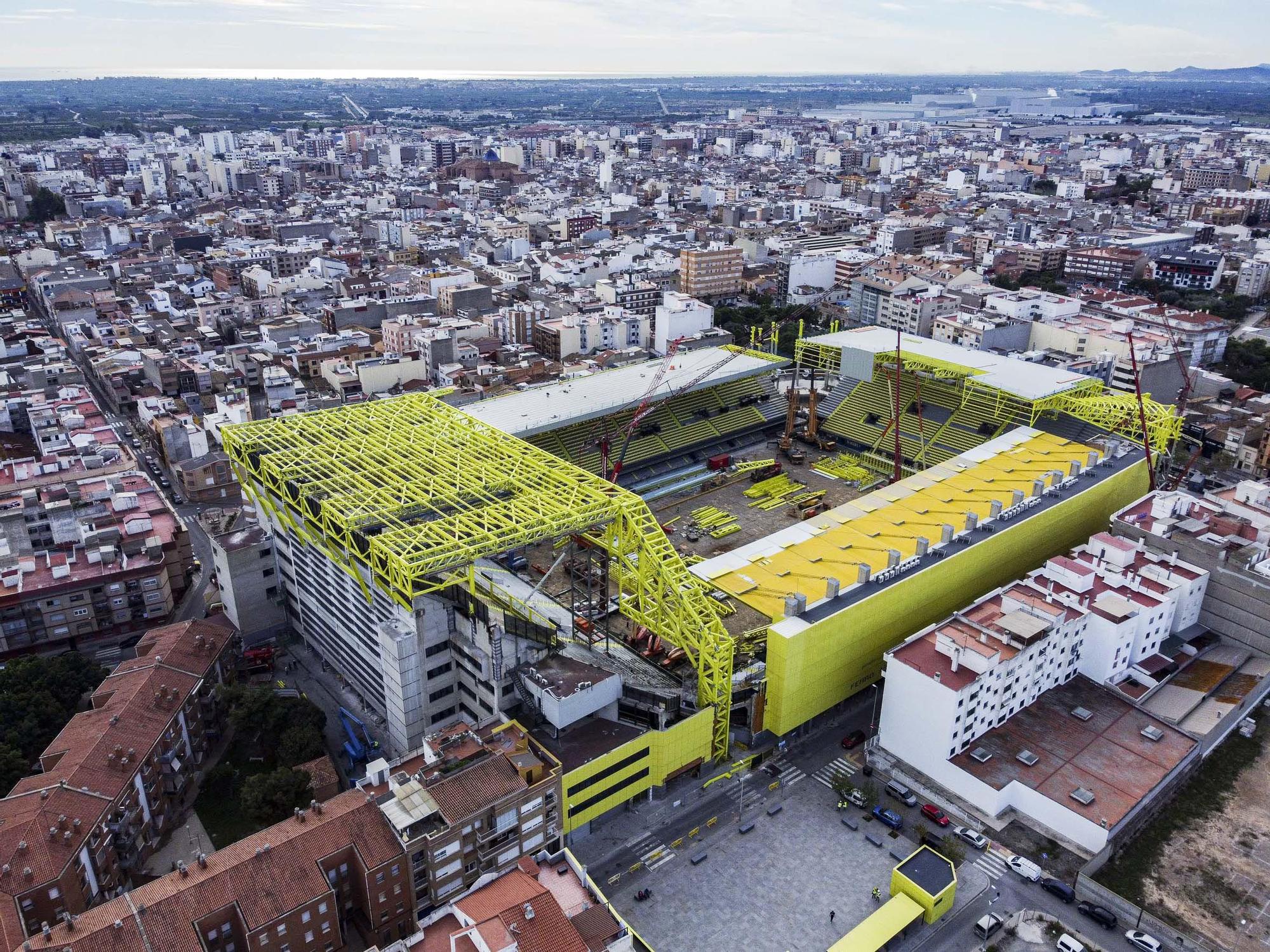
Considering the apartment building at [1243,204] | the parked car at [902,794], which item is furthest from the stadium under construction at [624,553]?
the apartment building at [1243,204]

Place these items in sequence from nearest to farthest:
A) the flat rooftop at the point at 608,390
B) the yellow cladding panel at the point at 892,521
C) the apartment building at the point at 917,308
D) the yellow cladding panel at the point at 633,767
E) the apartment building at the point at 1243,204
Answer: the yellow cladding panel at the point at 633,767
the yellow cladding panel at the point at 892,521
the flat rooftop at the point at 608,390
the apartment building at the point at 917,308
the apartment building at the point at 1243,204

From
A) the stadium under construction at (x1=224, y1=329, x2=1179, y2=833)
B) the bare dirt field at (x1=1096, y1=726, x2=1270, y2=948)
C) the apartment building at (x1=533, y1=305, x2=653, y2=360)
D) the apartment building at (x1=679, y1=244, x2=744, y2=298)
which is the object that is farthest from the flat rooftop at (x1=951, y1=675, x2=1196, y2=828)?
the apartment building at (x1=679, y1=244, x2=744, y2=298)

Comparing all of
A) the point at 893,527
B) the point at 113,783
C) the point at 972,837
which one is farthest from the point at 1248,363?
the point at 113,783

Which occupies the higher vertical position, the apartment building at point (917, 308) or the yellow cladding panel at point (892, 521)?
the apartment building at point (917, 308)

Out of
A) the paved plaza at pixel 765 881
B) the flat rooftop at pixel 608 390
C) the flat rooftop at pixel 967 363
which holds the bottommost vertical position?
the paved plaza at pixel 765 881

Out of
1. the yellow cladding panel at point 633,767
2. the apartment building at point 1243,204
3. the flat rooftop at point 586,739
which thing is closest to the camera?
the yellow cladding panel at point 633,767

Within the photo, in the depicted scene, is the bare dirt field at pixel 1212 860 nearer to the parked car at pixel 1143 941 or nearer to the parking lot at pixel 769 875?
the parked car at pixel 1143 941

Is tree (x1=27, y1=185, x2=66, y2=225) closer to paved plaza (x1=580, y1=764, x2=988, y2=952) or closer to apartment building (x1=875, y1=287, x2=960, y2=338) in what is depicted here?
apartment building (x1=875, y1=287, x2=960, y2=338)
